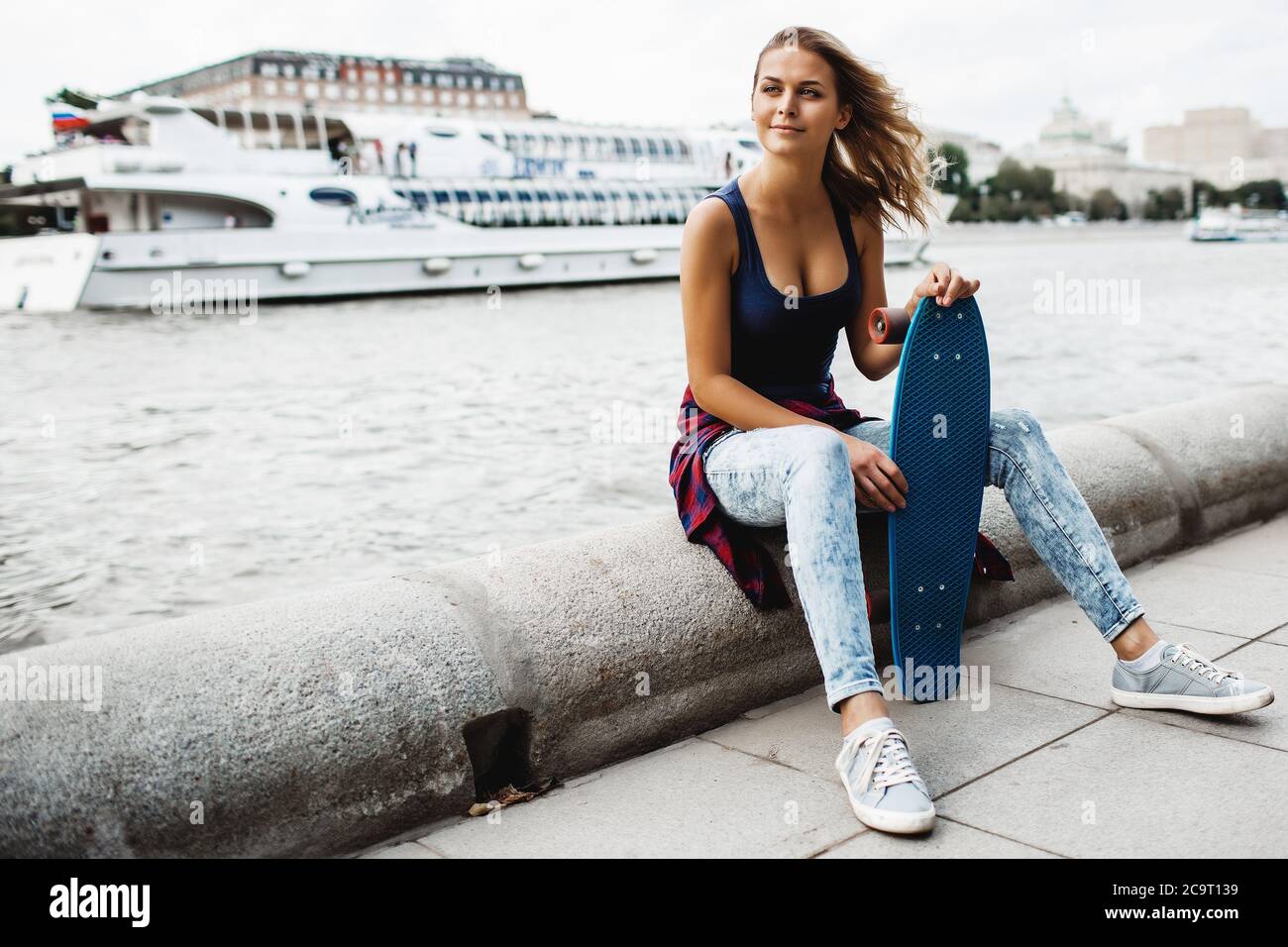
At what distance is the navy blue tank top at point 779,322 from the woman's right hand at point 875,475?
0.38 meters

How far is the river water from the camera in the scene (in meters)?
7.25

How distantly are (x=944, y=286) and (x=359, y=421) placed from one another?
1062cm

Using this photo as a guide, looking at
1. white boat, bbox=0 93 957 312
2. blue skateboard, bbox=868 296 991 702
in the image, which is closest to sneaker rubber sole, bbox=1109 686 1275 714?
blue skateboard, bbox=868 296 991 702

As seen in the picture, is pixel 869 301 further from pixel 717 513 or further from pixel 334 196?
pixel 334 196

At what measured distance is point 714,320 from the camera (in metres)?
2.92

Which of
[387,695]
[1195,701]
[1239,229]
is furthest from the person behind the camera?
[1239,229]

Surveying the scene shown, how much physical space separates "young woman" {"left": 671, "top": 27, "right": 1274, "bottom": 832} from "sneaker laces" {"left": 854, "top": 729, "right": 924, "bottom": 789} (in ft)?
0.05

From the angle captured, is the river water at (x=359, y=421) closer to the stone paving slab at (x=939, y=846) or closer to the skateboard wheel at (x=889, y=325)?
the skateboard wheel at (x=889, y=325)

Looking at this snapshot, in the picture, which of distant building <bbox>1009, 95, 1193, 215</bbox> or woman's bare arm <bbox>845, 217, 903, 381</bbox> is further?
distant building <bbox>1009, 95, 1193, 215</bbox>

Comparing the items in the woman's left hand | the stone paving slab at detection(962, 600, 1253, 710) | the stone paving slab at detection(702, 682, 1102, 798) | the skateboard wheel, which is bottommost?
the stone paving slab at detection(962, 600, 1253, 710)

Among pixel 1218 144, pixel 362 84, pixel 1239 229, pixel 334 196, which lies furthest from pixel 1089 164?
pixel 334 196

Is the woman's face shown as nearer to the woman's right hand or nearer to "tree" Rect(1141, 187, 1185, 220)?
the woman's right hand

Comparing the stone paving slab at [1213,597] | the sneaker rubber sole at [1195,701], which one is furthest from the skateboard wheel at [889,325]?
the stone paving slab at [1213,597]
